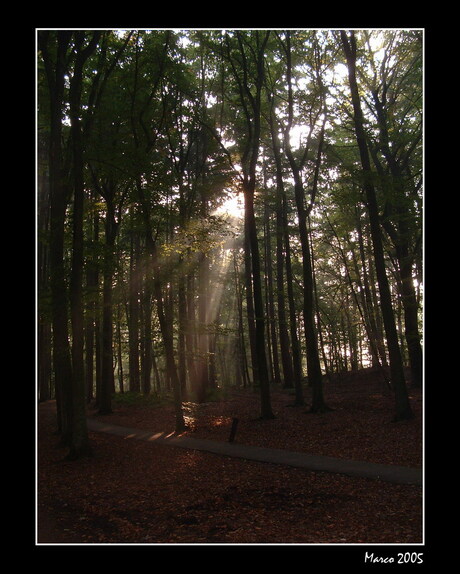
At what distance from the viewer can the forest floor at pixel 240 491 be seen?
6.52 meters

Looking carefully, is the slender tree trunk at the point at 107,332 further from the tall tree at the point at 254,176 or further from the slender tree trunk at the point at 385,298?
the slender tree trunk at the point at 385,298

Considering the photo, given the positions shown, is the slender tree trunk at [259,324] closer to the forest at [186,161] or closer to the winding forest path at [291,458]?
the forest at [186,161]

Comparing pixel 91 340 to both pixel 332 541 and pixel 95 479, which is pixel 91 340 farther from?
pixel 332 541

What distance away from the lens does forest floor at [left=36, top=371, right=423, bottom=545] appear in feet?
21.4

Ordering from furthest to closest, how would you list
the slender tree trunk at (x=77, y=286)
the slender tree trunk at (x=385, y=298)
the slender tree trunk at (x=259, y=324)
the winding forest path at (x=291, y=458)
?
the slender tree trunk at (x=259, y=324) → the slender tree trunk at (x=385, y=298) → the slender tree trunk at (x=77, y=286) → the winding forest path at (x=291, y=458)

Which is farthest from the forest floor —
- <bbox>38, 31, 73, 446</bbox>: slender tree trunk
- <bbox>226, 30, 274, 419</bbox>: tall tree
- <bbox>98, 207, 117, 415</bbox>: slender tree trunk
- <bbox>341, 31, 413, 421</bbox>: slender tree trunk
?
<bbox>98, 207, 117, 415</bbox>: slender tree trunk

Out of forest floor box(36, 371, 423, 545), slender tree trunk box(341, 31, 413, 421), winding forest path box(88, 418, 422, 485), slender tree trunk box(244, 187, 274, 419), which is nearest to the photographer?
forest floor box(36, 371, 423, 545)

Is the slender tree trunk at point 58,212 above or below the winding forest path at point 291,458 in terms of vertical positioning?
above

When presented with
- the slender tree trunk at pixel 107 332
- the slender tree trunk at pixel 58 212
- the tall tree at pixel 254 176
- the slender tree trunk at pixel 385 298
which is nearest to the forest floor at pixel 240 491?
the slender tree trunk at pixel 385 298

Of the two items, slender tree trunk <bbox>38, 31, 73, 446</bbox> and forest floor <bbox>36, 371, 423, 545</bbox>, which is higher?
slender tree trunk <bbox>38, 31, 73, 446</bbox>

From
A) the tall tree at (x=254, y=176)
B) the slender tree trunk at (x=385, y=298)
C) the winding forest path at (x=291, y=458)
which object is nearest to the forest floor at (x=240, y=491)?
the winding forest path at (x=291, y=458)

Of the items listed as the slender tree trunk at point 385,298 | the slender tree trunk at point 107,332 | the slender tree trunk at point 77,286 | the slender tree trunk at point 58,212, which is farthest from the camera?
the slender tree trunk at point 107,332

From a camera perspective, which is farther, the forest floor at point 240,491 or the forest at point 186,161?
the forest at point 186,161

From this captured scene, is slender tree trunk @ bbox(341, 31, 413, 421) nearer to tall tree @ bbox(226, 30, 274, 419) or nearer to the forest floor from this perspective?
the forest floor
